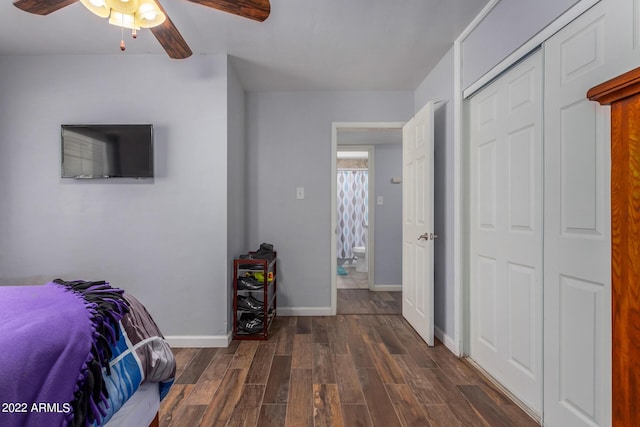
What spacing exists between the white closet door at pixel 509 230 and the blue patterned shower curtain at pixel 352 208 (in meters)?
4.37

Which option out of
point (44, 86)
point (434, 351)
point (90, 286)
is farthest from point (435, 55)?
point (44, 86)

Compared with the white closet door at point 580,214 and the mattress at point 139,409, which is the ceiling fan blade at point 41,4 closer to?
the mattress at point 139,409

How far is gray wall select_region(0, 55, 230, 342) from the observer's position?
263 centimetres

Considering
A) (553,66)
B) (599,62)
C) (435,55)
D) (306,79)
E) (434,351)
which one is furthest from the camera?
(306,79)

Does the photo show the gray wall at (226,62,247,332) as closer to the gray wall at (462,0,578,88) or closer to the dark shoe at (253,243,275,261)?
the dark shoe at (253,243,275,261)

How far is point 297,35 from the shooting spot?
7.73 feet

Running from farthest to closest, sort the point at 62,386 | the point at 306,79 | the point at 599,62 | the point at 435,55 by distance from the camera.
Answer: the point at 306,79 → the point at 435,55 → the point at 599,62 → the point at 62,386

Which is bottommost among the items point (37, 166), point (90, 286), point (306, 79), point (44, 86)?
point (90, 286)

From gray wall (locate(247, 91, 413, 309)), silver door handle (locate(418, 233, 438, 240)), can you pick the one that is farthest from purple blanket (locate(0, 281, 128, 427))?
gray wall (locate(247, 91, 413, 309))

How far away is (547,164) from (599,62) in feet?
1.53

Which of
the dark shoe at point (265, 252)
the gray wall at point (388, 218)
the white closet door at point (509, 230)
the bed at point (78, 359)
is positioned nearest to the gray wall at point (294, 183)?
the dark shoe at point (265, 252)

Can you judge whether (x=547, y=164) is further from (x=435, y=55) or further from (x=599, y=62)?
(x=435, y=55)

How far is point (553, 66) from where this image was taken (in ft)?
4.99

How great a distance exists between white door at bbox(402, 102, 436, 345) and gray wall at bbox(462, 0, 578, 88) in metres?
0.45
